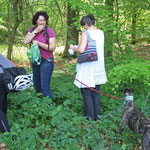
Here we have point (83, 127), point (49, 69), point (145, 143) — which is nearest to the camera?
point (145, 143)

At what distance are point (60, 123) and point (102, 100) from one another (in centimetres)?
172

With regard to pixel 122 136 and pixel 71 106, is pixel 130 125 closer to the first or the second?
pixel 122 136

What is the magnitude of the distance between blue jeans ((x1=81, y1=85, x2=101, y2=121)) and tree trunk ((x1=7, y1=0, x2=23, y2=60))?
390 centimetres

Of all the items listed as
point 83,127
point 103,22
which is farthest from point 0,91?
point 103,22

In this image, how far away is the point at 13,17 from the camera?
6.15m

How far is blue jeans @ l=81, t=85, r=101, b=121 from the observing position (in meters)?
3.59

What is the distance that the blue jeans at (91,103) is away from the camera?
3588 mm

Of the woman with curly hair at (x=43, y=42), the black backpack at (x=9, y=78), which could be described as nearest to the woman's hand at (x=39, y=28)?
the woman with curly hair at (x=43, y=42)

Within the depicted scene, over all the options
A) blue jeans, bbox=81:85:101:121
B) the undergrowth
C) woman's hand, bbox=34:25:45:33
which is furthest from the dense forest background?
woman's hand, bbox=34:25:45:33

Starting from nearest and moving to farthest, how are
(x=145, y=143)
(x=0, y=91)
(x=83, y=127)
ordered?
(x=145, y=143)
(x=0, y=91)
(x=83, y=127)

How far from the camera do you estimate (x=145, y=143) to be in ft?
8.63

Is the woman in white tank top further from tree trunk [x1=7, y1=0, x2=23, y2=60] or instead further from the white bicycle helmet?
tree trunk [x1=7, y1=0, x2=23, y2=60]

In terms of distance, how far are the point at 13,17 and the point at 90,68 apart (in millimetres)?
4074

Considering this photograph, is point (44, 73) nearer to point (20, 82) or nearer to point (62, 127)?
point (20, 82)
